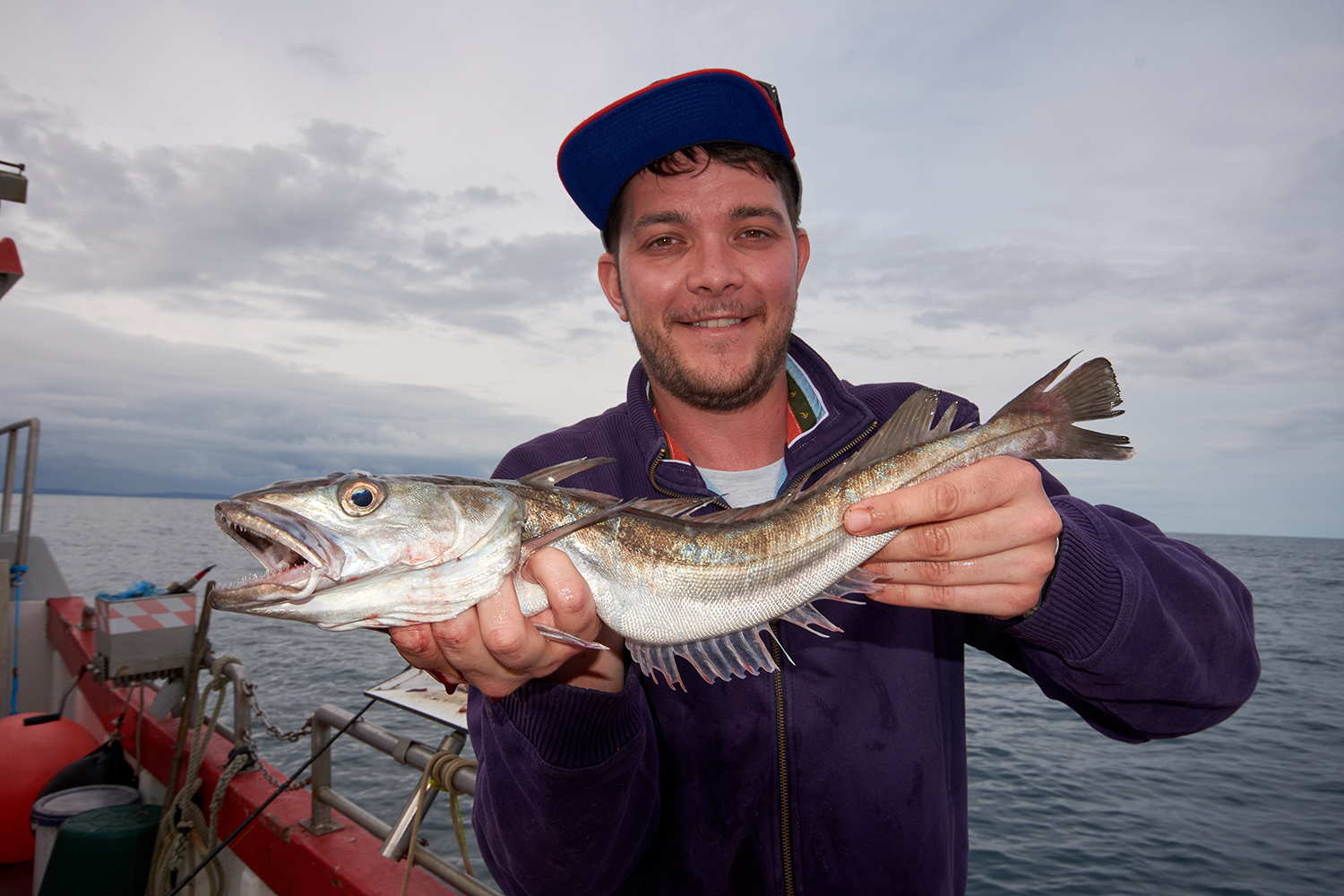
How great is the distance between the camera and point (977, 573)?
2486 millimetres

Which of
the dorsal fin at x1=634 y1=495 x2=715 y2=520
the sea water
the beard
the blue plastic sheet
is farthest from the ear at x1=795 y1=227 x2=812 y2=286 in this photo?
the sea water

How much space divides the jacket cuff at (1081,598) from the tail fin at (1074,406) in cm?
42

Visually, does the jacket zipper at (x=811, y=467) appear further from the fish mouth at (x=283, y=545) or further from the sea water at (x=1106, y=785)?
the sea water at (x=1106, y=785)

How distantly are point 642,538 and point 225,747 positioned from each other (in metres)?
6.41

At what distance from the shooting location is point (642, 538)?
288cm

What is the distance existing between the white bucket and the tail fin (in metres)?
7.67

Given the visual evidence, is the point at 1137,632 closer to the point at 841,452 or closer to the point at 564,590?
the point at 841,452

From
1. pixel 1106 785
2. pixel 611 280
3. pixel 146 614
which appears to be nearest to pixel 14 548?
pixel 146 614

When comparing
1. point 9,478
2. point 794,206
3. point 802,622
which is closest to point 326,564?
point 802,622

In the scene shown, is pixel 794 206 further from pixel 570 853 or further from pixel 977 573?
pixel 570 853

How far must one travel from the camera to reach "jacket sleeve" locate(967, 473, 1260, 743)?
2.48 meters

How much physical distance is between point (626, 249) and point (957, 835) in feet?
11.8

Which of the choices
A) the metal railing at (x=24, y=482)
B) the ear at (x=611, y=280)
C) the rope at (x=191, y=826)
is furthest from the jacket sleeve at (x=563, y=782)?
the metal railing at (x=24, y=482)

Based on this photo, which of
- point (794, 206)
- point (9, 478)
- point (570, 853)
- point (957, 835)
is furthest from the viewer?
point (9, 478)
